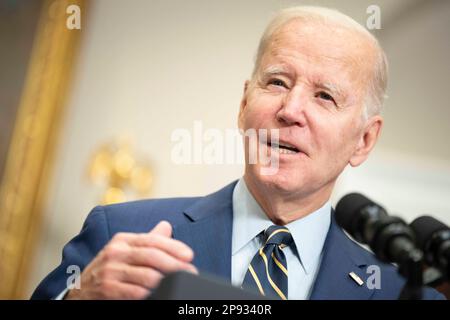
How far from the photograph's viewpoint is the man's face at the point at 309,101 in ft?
4.29

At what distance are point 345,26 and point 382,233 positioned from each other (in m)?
0.62

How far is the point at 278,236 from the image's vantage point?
1298 mm

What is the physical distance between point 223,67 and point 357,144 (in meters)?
1.18

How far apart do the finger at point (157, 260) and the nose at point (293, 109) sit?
47cm

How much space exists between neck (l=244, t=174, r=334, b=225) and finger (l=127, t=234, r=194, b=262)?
43 centimetres

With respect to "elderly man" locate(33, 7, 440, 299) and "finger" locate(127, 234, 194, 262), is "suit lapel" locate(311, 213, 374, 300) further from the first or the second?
"finger" locate(127, 234, 194, 262)

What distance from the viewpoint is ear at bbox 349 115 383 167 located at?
1477mm

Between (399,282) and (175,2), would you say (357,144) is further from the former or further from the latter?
(175,2)

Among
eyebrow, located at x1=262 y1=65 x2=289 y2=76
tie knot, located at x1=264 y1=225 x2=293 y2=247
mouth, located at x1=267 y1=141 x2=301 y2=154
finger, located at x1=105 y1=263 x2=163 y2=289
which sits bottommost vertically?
finger, located at x1=105 y1=263 x2=163 y2=289

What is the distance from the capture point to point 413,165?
2.96 meters

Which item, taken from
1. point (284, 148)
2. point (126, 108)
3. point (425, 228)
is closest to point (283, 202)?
point (284, 148)

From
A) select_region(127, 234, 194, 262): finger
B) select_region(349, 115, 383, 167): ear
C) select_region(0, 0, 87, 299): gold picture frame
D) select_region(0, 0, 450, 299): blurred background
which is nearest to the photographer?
select_region(127, 234, 194, 262): finger

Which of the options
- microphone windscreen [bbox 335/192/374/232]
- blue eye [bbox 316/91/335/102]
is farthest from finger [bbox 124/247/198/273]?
blue eye [bbox 316/91/335/102]

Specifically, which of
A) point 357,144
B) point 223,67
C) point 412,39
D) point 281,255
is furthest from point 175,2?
point 281,255
